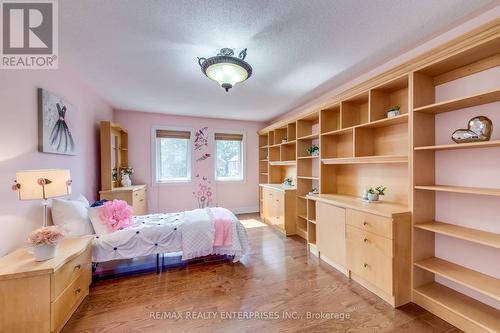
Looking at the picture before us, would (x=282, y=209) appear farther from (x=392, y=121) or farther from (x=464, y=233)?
(x=464, y=233)

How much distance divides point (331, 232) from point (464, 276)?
→ 3.89 feet

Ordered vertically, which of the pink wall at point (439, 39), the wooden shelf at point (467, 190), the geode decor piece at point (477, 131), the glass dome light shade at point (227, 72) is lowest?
the wooden shelf at point (467, 190)

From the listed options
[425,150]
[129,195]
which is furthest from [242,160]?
[425,150]

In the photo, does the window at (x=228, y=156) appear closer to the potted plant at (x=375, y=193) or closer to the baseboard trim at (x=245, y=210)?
the baseboard trim at (x=245, y=210)

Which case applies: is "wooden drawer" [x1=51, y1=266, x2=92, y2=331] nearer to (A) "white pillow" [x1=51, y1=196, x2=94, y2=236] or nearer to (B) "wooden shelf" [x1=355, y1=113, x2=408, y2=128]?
(A) "white pillow" [x1=51, y1=196, x2=94, y2=236]

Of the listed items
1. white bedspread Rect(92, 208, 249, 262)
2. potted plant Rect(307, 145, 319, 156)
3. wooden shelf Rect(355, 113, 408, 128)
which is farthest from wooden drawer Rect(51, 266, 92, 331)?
potted plant Rect(307, 145, 319, 156)

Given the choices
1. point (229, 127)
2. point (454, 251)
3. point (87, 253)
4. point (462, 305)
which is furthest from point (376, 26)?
point (229, 127)

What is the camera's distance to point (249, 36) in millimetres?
1918

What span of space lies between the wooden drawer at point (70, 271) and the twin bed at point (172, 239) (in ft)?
0.64

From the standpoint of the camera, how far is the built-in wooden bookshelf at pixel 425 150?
1.54m

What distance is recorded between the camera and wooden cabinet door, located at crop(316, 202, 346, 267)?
2451mm

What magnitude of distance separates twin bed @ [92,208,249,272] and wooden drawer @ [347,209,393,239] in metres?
1.37

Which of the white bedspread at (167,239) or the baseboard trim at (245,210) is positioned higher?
the white bedspread at (167,239)

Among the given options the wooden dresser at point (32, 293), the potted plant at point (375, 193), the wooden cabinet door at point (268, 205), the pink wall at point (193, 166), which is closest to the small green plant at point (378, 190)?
the potted plant at point (375, 193)
